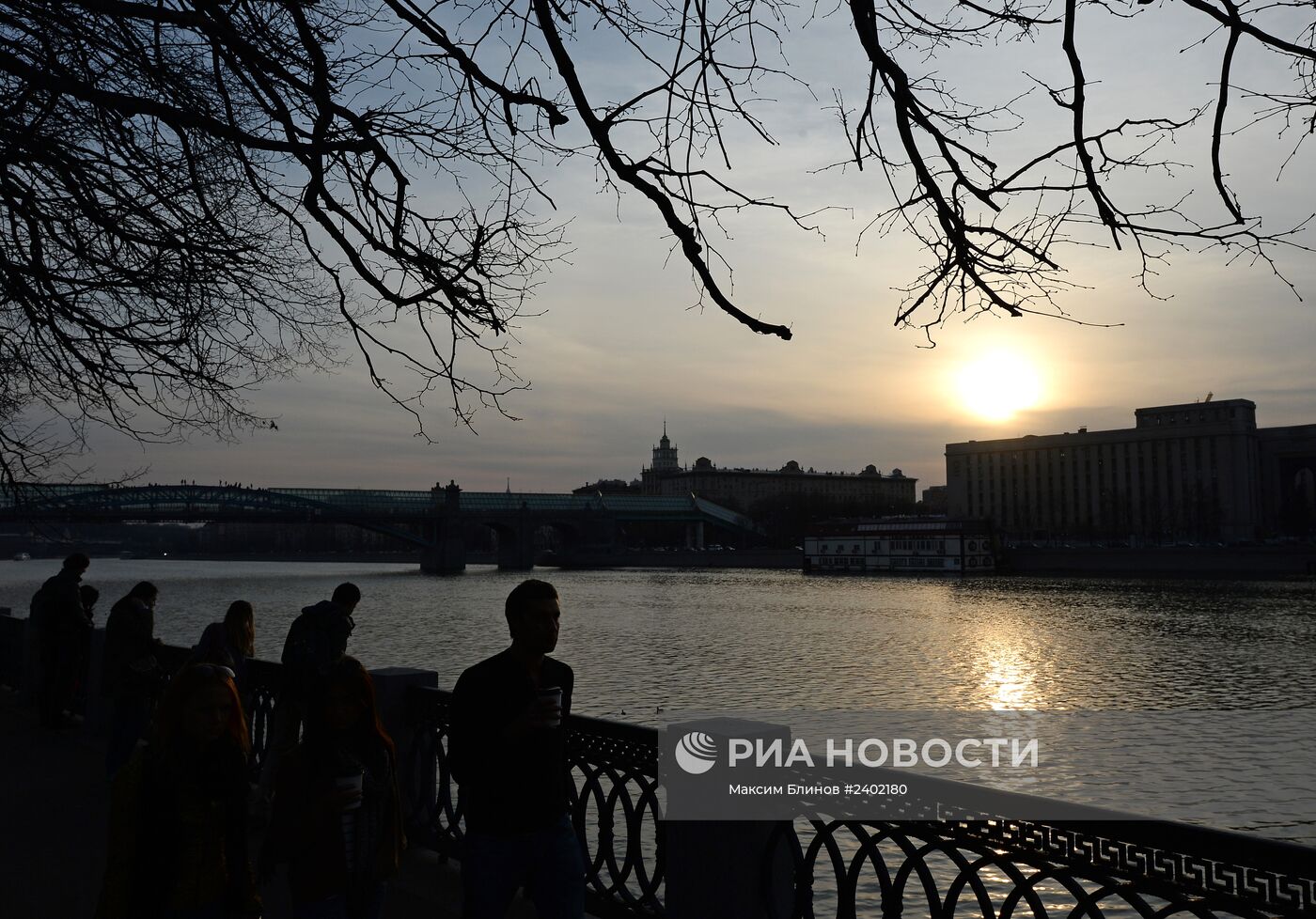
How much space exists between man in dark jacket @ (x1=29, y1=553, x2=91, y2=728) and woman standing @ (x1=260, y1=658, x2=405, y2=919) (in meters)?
6.95

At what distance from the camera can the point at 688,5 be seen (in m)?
3.27

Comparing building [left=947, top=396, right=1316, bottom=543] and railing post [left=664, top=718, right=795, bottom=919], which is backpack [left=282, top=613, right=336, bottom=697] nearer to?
railing post [left=664, top=718, right=795, bottom=919]

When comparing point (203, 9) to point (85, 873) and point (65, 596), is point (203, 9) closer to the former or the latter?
point (85, 873)

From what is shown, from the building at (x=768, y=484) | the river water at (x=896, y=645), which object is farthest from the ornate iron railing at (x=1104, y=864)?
the building at (x=768, y=484)

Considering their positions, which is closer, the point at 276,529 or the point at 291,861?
the point at 291,861

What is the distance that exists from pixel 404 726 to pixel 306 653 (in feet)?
3.04

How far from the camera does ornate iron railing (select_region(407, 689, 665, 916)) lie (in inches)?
162

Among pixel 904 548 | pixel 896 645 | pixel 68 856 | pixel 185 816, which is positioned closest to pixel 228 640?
pixel 68 856

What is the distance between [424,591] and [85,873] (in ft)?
169

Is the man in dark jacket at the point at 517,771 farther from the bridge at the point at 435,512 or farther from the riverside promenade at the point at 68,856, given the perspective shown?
the bridge at the point at 435,512

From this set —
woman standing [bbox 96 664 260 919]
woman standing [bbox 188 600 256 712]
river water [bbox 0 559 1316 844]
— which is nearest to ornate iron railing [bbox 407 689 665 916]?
woman standing [bbox 188 600 256 712]

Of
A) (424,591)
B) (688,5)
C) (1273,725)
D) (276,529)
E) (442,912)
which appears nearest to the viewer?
(688,5)

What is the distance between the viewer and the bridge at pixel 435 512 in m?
70.5

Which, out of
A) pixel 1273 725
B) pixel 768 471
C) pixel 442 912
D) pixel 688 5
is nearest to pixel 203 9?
pixel 688 5
